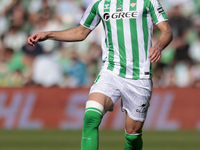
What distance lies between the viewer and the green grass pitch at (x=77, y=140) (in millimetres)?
6969

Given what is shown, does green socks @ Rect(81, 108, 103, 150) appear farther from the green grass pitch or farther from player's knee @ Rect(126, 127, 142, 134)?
the green grass pitch

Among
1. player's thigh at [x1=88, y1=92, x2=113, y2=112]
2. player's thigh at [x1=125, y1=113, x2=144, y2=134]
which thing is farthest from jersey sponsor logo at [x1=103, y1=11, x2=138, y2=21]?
player's thigh at [x1=125, y1=113, x2=144, y2=134]

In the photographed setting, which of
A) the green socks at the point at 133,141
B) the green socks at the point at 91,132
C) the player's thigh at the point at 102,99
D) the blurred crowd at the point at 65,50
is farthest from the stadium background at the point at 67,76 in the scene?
the green socks at the point at 91,132

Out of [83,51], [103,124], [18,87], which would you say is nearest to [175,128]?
[103,124]

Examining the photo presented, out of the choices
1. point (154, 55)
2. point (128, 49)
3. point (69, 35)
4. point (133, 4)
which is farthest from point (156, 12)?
point (69, 35)

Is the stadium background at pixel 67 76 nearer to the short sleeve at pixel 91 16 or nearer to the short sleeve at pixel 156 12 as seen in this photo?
the short sleeve at pixel 91 16

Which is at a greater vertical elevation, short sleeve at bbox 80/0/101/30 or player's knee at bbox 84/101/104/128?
short sleeve at bbox 80/0/101/30

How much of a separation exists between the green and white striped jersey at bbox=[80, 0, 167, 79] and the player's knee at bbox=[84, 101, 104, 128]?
1.92ft

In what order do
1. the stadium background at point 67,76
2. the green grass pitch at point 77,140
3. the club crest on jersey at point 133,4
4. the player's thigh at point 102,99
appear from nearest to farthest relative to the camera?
the player's thigh at point 102,99
the club crest on jersey at point 133,4
the green grass pitch at point 77,140
the stadium background at point 67,76

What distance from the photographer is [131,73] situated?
14.8ft

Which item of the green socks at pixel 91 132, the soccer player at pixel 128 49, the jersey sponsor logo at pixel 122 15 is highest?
the jersey sponsor logo at pixel 122 15

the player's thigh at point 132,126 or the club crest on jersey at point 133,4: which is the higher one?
the club crest on jersey at point 133,4

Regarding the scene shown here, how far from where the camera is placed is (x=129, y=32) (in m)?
4.44

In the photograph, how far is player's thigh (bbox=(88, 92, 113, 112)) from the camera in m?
4.12
